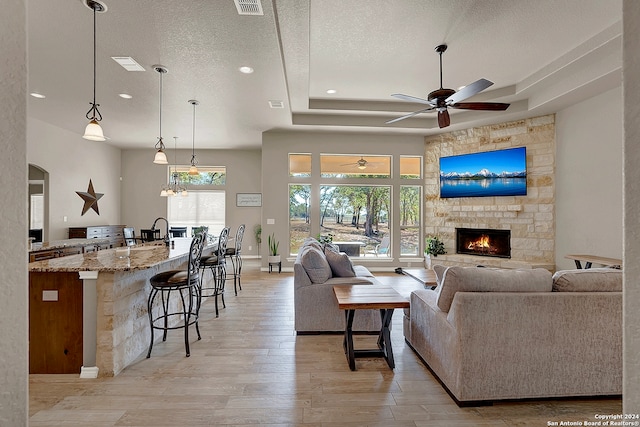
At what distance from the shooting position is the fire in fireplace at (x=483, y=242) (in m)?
6.47

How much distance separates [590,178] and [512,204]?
1337 mm

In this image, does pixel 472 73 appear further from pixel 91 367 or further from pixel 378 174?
pixel 91 367

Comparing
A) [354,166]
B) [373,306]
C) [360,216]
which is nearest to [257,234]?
→ [360,216]

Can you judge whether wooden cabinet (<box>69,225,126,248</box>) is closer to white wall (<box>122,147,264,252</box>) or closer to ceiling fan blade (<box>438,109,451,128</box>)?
white wall (<box>122,147,264,252</box>)

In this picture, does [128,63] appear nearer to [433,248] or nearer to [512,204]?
[433,248]

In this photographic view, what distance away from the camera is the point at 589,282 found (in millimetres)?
2170

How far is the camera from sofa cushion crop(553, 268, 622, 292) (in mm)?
2146

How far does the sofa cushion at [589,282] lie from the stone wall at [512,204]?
13.4 ft

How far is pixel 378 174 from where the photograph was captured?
7.45 m

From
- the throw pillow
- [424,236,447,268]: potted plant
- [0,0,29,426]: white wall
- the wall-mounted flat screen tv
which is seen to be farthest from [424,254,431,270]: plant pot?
[0,0,29,426]: white wall

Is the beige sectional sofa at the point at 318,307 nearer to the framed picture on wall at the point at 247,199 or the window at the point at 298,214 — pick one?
the window at the point at 298,214

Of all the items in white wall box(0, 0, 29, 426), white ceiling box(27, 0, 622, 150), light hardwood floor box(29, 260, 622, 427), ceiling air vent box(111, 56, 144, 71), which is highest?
white ceiling box(27, 0, 622, 150)

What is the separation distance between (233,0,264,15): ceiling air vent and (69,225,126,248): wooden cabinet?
599cm

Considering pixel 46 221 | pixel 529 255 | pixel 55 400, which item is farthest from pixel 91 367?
pixel 529 255
